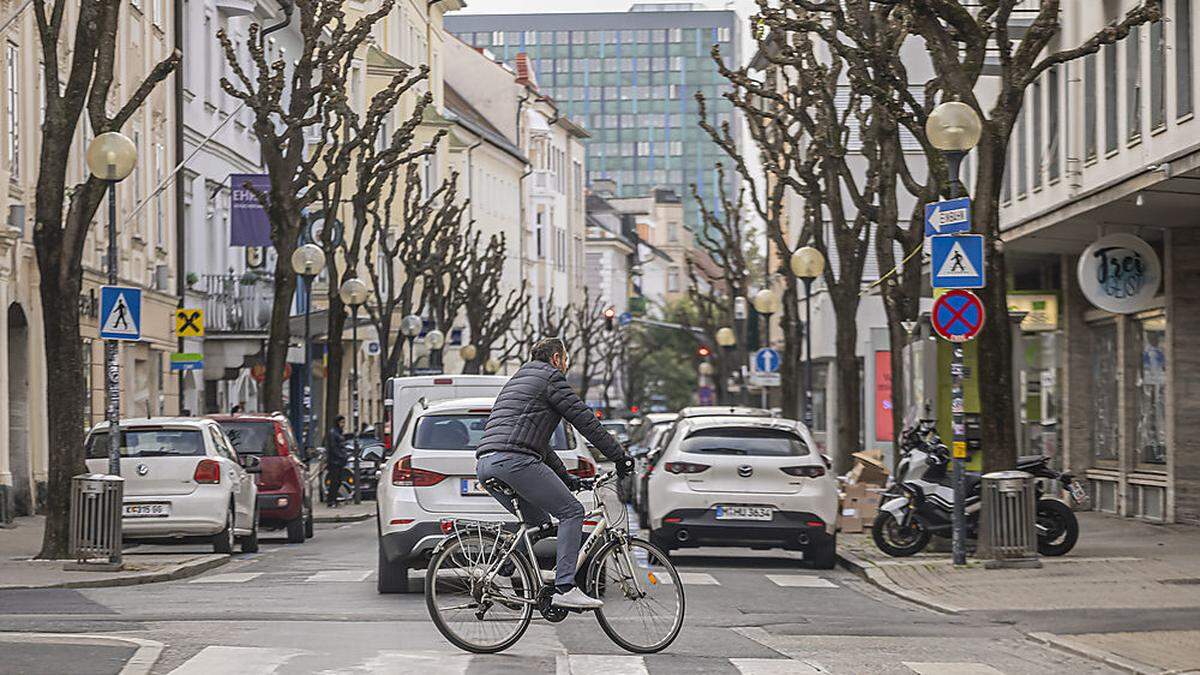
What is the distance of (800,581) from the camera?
2023 cm

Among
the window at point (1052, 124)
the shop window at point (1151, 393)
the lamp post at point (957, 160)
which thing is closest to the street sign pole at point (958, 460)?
the lamp post at point (957, 160)

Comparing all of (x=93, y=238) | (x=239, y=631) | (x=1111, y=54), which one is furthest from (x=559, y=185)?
(x=239, y=631)

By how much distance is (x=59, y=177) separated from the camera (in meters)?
21.2

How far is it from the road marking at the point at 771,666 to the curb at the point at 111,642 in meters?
3.22

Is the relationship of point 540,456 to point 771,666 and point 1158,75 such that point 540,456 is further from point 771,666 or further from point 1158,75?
point 1158,75

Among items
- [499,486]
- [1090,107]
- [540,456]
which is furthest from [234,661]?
[1090,107]

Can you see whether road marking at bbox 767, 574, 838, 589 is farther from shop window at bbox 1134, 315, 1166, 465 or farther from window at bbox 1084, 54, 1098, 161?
window at bbox 1084, 54, 1098, 161

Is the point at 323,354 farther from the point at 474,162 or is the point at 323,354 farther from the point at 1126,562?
the point at 1126,562

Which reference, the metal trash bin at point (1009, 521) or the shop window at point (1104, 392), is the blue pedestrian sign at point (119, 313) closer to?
the metal trash bin at point (1009, 521)

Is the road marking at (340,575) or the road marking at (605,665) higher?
the road marking at (605,665)

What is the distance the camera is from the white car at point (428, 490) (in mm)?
17203

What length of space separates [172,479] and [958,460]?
8.17 metres

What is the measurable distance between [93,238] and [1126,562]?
22.1 metres

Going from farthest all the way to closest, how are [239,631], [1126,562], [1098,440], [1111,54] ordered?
[1098,440] < [1111,54] < [1126,562] < [239,631]
